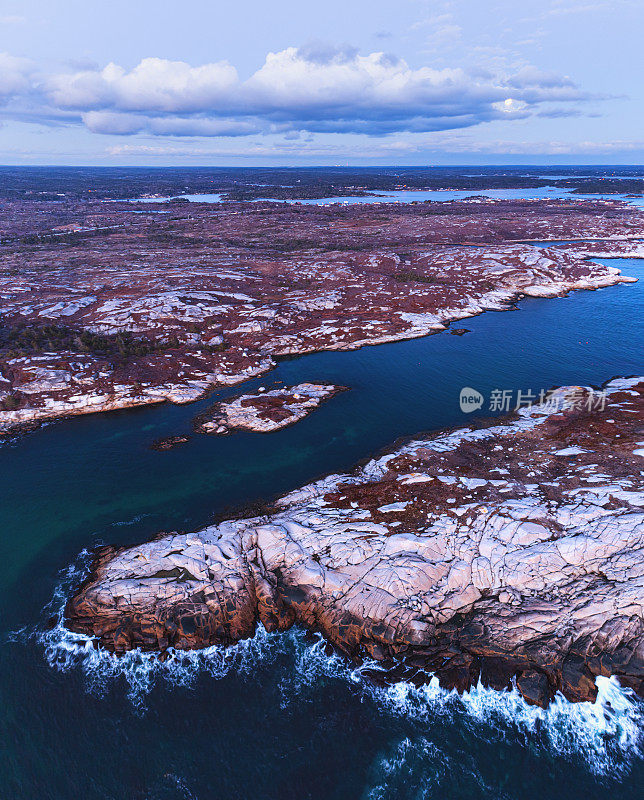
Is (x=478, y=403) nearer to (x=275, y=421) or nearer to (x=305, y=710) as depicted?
(x=275, y=421)

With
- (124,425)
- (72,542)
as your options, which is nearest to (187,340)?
(124,425)

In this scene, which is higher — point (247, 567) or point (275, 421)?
point (275, 421)

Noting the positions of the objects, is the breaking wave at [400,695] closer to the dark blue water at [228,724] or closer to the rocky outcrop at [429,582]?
the dark blue water at [228,724]

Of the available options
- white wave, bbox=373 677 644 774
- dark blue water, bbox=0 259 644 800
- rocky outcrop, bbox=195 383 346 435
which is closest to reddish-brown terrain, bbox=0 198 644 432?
rocky outcrop, bbox=195 383 346 435

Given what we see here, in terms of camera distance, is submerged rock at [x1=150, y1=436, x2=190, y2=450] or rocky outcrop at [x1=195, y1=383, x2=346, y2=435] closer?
submerged rock at [x1=150, y1=436, x2=190, y2=450]

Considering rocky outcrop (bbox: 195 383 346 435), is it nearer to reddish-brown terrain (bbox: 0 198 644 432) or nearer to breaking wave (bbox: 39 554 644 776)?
reddish-brown terrain (bbox: 0 198 644 432)

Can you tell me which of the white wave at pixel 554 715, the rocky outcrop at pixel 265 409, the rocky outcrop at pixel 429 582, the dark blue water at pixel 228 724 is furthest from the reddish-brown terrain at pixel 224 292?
the white wave at pixel 554 715

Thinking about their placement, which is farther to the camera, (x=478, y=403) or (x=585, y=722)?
(x=478, y=403)

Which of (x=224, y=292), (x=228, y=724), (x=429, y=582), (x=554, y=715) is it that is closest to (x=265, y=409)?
(x=429, y=582)
